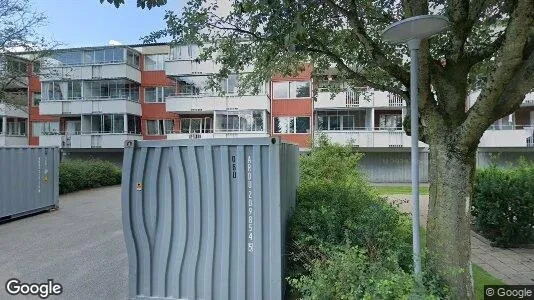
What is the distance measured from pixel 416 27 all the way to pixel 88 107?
1309 inches

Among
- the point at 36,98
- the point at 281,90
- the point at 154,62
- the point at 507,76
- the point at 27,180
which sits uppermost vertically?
the point at 154,62

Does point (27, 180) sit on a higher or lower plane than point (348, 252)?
higher

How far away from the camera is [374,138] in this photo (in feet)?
89.5

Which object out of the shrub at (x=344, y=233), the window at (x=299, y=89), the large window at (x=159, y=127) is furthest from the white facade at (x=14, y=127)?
the shrub at (x=344, y=233)

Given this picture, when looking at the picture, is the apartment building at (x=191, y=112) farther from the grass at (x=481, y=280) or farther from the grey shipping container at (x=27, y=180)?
the grass at (x=481, y=280)

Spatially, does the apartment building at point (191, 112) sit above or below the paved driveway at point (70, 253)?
above

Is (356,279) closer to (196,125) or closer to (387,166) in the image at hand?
(387,166)

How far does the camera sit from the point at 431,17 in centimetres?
320

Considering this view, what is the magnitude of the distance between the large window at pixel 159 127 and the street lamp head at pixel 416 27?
3080 cm

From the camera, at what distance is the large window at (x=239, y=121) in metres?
29.2

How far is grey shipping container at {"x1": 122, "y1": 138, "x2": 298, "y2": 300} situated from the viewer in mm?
4090

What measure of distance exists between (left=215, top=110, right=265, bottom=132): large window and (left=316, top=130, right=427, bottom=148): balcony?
5.51 m

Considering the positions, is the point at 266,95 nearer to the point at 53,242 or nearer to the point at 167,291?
the point at 53,242

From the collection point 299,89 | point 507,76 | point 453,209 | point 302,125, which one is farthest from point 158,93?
point 507,76
